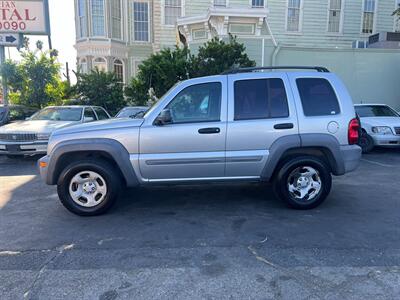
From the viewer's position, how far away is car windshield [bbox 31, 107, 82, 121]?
31.5 ft

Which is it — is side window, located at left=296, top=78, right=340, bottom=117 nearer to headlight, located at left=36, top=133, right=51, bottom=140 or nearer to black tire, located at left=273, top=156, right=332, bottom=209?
black tire, located at left=273, top=156, right=332, bottom=209

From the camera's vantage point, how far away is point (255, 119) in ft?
15.2

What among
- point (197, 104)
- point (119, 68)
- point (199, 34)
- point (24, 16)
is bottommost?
point (197, 104)

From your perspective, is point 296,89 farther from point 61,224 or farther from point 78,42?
point 78,42

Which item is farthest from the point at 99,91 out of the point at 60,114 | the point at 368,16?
the point at 368,16

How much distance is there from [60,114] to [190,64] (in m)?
5.86

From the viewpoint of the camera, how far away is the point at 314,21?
20.1m

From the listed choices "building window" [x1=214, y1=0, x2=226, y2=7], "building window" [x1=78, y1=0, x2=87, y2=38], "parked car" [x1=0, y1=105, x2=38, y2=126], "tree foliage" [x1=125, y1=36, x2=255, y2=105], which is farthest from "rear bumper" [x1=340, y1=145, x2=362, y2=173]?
"building window" [x1=78, y1=0, x2=87, y2=38]

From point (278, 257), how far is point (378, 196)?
311 centimetres

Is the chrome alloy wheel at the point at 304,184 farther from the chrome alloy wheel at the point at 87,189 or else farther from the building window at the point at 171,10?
the building window at the point at 171,10

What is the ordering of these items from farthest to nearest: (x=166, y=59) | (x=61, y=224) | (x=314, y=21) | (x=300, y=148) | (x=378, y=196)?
1. (x=314, y=21)
2. (x=166, y=59)
3. (x=378, y=196)
4. (x=300, y=148)
5. (x=61, y=224)

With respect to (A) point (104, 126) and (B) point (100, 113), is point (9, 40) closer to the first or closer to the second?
(B) point (100, 113)

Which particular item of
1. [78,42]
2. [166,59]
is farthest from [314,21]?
[78,42]

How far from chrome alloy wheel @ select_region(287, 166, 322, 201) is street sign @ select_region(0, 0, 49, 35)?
13.6 m
